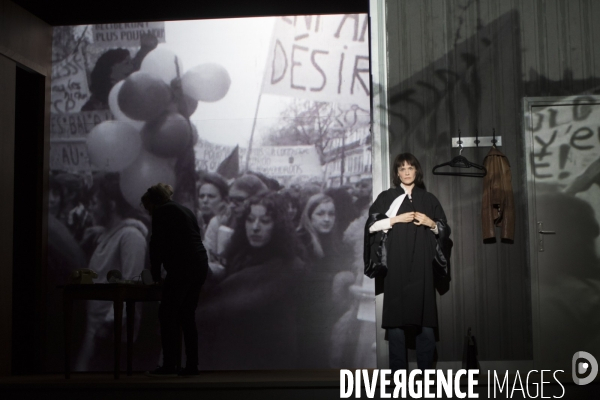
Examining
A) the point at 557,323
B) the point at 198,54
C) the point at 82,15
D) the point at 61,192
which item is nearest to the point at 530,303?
the point at 557,323

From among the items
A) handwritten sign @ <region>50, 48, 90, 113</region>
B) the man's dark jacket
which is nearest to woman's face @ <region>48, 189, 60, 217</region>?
handwritten sign @ <region>50, 48, 90, 113</region>

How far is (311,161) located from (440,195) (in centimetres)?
127

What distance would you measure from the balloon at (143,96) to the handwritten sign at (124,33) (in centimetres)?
32

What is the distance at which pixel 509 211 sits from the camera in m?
5.80

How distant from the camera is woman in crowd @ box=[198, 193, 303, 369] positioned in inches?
256

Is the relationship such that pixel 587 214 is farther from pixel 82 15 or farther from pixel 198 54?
pixel 82 15

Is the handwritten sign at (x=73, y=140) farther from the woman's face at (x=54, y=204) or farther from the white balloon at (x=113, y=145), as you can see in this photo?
the woman's face at (x=54, y=204)

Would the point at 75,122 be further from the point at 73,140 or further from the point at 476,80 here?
the point at 476,80

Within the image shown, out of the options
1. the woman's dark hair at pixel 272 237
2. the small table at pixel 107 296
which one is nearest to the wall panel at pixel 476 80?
the woman's dark hair at pixel 272 237

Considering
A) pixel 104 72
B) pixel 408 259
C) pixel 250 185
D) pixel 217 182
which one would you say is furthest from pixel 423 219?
pixel 104 72

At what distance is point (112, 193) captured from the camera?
6758mm

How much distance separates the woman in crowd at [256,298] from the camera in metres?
6.51

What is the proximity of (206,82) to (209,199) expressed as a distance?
3.48ft

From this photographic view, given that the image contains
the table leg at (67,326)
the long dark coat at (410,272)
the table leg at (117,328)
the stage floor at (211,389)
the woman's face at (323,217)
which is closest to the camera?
the stage floor at (211,389)
